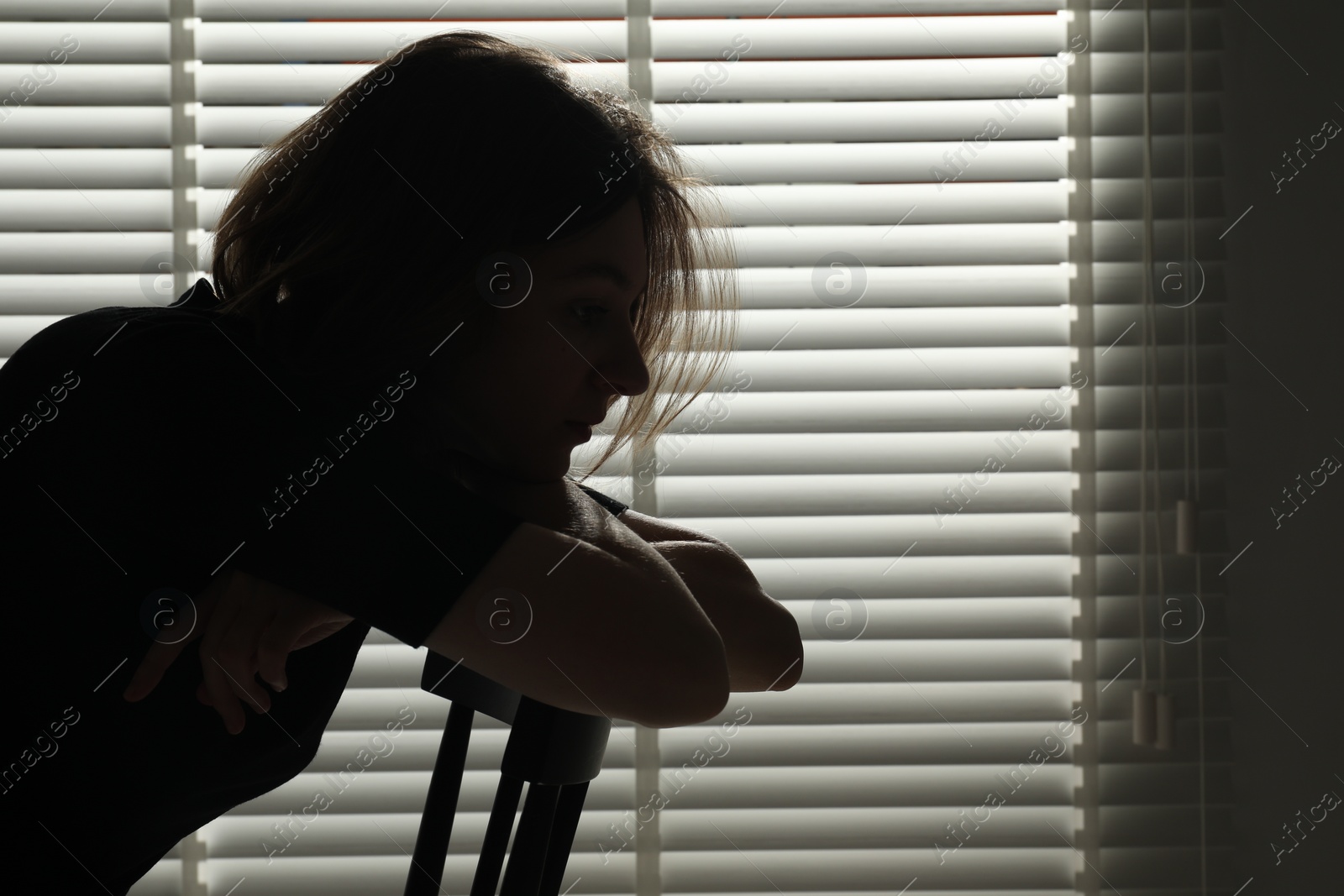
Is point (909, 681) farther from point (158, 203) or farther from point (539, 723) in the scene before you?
point (158, 203)

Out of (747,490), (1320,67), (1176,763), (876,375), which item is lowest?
(1176,763)

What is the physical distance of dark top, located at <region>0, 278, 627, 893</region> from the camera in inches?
18.6

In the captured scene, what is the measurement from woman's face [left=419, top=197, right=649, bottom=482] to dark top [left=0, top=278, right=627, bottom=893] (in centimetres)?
6

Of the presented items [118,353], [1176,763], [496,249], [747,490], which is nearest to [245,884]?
[747,490]

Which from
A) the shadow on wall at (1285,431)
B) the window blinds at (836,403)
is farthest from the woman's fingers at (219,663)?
the shadow on wall at (1285,431)

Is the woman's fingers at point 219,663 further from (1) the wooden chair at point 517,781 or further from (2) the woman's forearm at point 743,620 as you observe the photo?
(2) the woman's forearm at point 743,620

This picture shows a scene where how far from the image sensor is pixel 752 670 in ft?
2.01

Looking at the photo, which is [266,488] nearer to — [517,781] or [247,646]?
[247,646]

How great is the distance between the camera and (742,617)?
61cm

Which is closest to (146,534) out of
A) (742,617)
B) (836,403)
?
(742,617)

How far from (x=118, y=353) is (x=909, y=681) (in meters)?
1.15

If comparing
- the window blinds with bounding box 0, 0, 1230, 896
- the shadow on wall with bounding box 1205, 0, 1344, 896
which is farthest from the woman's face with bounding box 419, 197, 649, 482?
the shadow on wall with bounding box 1205, 0, 1344, 896

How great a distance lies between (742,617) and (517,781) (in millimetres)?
212

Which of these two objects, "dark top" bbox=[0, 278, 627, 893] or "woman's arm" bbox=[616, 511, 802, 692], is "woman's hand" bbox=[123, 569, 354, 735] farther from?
"woman's arm" bbox=[616, 511, 802, 692]
